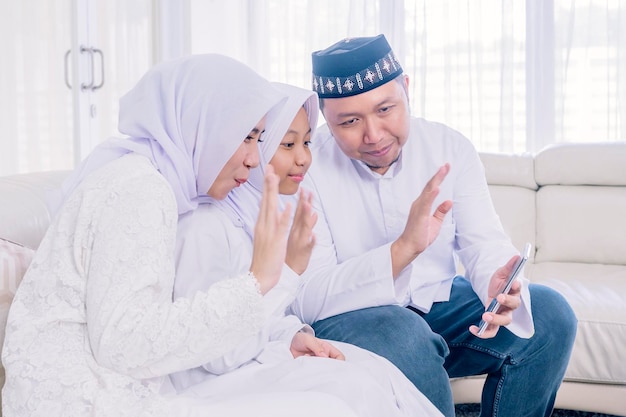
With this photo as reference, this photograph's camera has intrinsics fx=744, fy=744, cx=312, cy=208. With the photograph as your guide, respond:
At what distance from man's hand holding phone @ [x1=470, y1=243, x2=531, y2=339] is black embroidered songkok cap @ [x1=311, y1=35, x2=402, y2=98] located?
0.56 metres

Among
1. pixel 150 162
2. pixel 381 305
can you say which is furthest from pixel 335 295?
pixel 150 162

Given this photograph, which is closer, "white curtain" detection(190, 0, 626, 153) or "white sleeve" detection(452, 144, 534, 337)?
"white sleeve" detection(452, 144, 534, 337)

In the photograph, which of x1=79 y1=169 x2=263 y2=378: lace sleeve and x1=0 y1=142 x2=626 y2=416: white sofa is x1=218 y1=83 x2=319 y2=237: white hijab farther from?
x1=0 y1=142 x2=626 y2=416: white sofa

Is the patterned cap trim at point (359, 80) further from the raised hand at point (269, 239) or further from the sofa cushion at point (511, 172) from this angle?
the sofa cushion at point (511, 172)

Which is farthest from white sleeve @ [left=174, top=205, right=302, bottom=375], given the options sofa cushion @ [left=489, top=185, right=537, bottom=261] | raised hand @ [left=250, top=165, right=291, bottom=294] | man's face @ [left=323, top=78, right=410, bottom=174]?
sofa cushion @ [left=489, top=185, right=537, bottom=261]

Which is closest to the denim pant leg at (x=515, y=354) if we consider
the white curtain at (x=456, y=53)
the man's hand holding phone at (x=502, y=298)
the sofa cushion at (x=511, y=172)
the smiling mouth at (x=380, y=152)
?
the man's hand holding phone at (x=502, y=298)

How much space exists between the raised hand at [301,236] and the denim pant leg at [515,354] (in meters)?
→ 0.65

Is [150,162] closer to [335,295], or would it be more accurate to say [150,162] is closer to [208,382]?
[208,382]

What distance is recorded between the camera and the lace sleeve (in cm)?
105

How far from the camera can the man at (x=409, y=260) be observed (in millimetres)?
1690

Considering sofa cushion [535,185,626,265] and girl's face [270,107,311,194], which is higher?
girl's face [270,107,311,194]

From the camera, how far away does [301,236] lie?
1.39 meters

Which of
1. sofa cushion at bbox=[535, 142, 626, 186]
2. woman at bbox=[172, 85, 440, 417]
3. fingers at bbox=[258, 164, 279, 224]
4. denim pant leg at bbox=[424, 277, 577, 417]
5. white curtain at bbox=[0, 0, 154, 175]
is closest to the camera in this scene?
fingers at bbox=[258, 164, 279, 224]

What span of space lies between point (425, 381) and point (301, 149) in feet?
1.91
